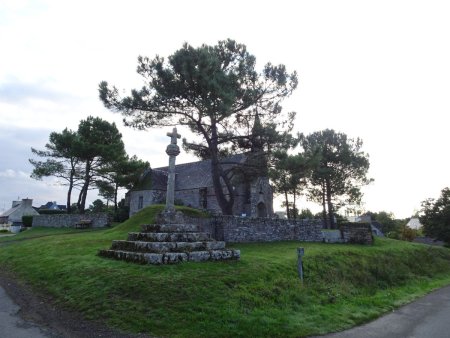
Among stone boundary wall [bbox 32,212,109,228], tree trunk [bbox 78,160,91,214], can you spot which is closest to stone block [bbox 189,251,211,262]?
stone boundary wall [bbox 32,212,109,228]

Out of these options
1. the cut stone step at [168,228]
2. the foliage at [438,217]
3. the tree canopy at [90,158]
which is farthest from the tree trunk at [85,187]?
the foliage at [438,217]

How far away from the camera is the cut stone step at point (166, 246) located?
10711 millimetres

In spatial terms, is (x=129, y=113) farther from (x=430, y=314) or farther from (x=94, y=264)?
(x=430, y=314)

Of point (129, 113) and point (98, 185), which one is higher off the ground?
point (129, 113)

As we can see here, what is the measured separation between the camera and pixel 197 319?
732cm

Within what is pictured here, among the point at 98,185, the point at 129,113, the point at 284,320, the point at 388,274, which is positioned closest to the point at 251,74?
the point at 129,113

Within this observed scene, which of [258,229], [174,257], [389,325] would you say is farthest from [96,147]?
[389,325]

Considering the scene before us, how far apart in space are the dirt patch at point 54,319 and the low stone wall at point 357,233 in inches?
881

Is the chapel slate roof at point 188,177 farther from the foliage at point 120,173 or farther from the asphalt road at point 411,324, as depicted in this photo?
the asphalt road at point 411,324

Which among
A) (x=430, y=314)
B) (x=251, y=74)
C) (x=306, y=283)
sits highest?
(x=251, y=74)

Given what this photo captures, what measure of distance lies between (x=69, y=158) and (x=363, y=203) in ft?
Result: 114

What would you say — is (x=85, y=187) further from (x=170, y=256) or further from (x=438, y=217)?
(x=438, y=217)

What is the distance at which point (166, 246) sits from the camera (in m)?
10.8

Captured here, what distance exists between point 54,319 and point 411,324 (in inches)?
343
